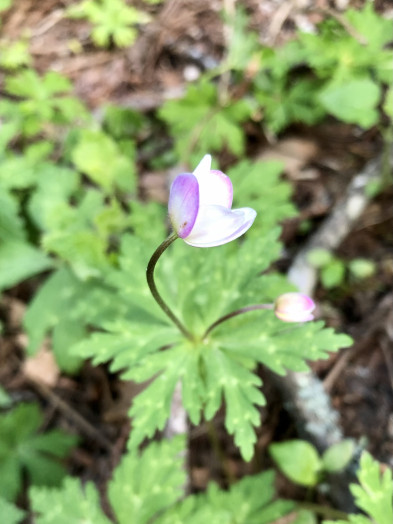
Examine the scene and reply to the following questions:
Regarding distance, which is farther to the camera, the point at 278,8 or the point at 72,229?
the point at 278,8

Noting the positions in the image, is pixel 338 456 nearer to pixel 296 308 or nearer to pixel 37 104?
pixel 296 308

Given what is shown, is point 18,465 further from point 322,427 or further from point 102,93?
point 102,93

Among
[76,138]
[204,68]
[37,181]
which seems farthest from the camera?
[204,68]

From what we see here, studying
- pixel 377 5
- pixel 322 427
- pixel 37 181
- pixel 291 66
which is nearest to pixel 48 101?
pixel 37 181

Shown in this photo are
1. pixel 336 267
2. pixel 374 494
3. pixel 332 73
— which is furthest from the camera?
pixel 332 73

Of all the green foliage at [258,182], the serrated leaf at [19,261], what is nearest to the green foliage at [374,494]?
the green foliage at [258,182]

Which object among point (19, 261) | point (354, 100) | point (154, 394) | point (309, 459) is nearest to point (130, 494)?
point (154, 394)
